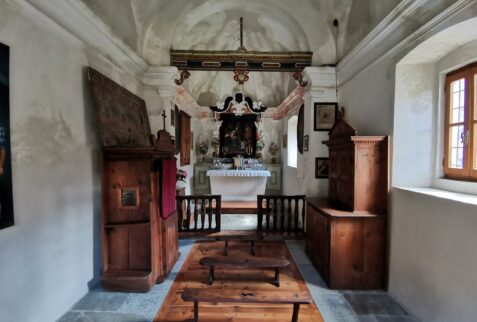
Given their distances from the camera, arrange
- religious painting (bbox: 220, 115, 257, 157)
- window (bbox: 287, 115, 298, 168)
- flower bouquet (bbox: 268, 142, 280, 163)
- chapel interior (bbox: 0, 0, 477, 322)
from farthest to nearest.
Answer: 1. flower bouquet (bbox: 268, 142, 280, 163)
2. religious painting (bbox: 220, 115, 257, 157)
3. window (bbox: 287, 115, 298, 168)
4. chapel interior (bbox: 0, 0, 477, 322)

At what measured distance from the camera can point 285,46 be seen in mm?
5207

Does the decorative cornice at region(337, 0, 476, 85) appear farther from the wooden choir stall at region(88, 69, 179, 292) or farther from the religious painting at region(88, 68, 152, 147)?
the religious painting at region(88, 68, 152, 147)

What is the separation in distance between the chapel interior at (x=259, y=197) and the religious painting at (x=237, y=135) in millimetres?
3620

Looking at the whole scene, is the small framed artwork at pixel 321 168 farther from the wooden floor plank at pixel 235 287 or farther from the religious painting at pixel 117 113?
the religious painting at pixel 117 113

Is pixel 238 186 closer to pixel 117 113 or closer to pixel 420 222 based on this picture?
pixel 117 113

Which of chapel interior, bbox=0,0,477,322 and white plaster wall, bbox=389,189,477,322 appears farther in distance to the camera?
chapel interior, bbox=0,0,477,322

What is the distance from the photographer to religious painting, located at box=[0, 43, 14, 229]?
174 centimetres

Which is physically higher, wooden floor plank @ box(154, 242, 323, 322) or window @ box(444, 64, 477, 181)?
window @ box(444, 64, 477, 181)

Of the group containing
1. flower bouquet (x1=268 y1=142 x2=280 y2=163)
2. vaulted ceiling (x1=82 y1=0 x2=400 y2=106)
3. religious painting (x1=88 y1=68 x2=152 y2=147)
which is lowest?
flower bouquet (x1=268 y1=142 x2=280 y2=163)

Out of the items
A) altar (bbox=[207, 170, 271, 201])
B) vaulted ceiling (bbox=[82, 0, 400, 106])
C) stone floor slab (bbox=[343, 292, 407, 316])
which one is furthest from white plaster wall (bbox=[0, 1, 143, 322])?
altar (bbox=[207, 170, 271, 201])

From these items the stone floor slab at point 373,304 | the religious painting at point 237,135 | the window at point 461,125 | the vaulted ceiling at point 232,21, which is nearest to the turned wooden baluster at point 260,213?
the stone floor slab at point 373,304

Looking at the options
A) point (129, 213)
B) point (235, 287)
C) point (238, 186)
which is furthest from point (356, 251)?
point (238, 186)

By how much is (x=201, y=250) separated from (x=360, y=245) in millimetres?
2430

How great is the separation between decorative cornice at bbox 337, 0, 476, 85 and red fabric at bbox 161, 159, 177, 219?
2986mm
